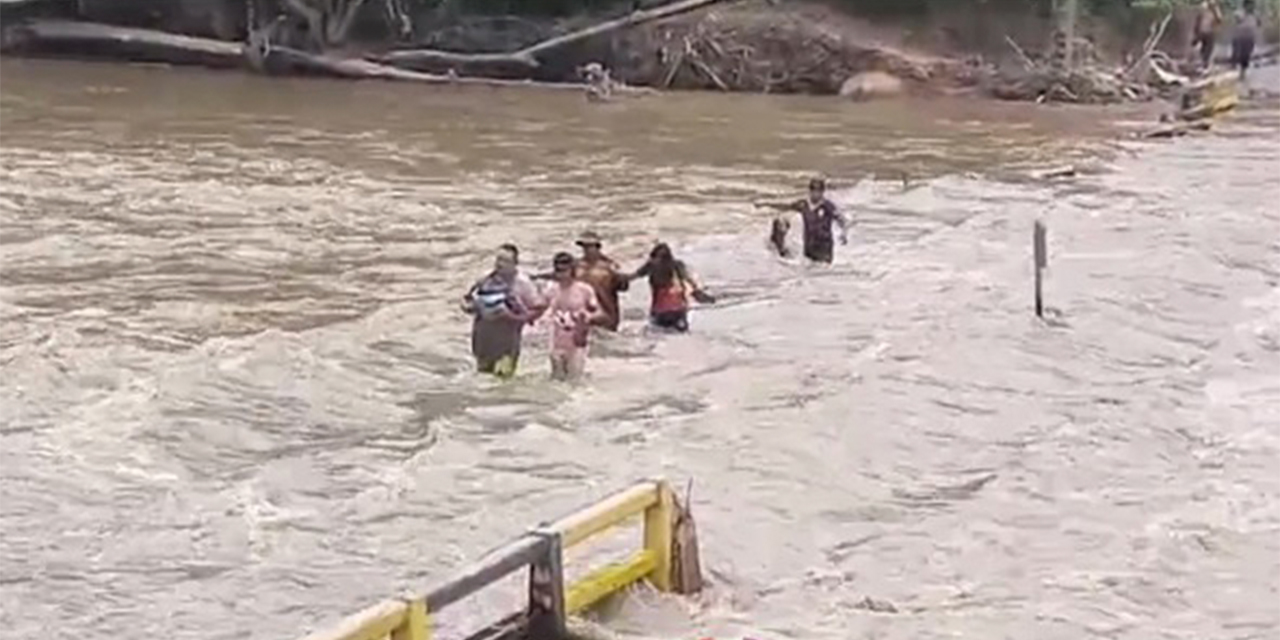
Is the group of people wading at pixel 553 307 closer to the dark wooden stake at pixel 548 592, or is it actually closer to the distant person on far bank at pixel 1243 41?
the dark wooden stake at pixel 548 592

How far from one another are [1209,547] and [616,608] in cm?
459

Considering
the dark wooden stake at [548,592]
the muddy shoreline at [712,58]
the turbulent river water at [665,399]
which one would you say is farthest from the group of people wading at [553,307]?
the muddy shoreline at [712,58]

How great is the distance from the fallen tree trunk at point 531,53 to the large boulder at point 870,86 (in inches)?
173

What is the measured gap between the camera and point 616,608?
12.3 meters

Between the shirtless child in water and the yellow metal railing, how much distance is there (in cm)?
636

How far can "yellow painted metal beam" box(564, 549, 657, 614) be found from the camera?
11898 millimetres

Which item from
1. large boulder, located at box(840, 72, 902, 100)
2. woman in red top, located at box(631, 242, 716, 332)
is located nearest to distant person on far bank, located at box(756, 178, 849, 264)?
woman in red top, located at box(631, 242, 716, 332)

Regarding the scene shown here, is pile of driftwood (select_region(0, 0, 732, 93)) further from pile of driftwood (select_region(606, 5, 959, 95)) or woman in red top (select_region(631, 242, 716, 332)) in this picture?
woman in red top (select_region(631, 242, 716, 332))

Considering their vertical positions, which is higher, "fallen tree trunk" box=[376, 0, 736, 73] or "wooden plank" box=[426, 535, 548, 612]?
"fallen tree trunk" box=[376, 0, 736, 73]

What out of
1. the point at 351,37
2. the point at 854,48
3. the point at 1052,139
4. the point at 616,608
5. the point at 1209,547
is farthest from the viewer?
the point at 351,37

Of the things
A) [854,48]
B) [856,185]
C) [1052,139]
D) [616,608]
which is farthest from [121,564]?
[854,48]

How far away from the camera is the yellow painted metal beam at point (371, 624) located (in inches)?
387

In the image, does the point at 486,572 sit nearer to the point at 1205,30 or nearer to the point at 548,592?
the point at 548,592

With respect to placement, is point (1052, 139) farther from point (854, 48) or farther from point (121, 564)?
point (121, 564)
